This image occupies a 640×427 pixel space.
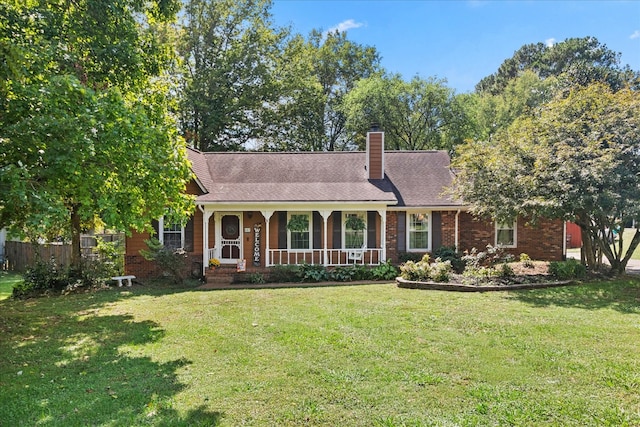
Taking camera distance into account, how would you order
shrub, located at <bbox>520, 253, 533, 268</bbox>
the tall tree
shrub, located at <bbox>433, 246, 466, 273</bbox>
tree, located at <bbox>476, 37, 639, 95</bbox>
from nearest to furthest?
shrub, located at <bbox>520, 253, 533, 268</bbox> < shrub, located at <bbox>433, 246, 466, 273</bbox> < the tall tree < tree, located at <bbox>476, 37, 639, 95</bbox>

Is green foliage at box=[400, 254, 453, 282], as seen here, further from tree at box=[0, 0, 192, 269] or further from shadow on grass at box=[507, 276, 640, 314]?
tree at box=[0, 0, 192, 269]

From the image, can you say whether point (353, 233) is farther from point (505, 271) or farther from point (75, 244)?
point (75, 244)

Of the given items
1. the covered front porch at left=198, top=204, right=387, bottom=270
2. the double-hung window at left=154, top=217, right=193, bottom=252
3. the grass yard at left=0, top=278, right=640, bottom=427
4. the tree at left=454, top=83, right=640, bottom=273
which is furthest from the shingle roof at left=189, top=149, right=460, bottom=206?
the grass yard at left=0, top=278, right=640, bottom=427

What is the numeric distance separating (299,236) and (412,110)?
17290mm

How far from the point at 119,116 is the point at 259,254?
8.59 meters

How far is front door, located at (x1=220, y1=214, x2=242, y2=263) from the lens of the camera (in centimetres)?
1511

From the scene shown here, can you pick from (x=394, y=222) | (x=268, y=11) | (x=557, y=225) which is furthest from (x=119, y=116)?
(x=268, y=11)

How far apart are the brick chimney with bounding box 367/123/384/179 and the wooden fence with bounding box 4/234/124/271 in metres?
10.8

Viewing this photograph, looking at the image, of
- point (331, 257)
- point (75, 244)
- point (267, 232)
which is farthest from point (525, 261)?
point (75, 244)

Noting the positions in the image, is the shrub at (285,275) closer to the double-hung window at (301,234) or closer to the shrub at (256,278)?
the shrub at (256,278)

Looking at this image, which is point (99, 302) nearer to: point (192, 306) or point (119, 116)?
point (192, 306)

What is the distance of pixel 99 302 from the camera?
35.0 feet

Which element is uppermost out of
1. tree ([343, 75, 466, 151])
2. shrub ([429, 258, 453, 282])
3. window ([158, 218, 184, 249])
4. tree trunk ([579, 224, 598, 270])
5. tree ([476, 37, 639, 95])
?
tree ([476, 37, 639, 95])

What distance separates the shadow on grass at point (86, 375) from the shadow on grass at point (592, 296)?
27.5 feet
